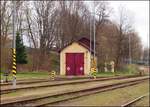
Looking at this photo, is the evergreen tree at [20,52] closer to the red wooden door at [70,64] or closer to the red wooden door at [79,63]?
the red wooden door at [70,64]

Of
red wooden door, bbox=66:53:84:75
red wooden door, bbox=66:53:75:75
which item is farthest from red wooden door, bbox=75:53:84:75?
red wooden door, bbox=66:53:75:75

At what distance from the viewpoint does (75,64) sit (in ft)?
195

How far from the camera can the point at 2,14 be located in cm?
6600

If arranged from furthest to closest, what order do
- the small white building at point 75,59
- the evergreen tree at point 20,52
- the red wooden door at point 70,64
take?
the evergreen tree at point 20,52 < the red wooden door at point 70,64 < the small white building at point 75,59

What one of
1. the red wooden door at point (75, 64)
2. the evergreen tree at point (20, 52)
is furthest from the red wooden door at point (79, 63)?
the evergreen tree at point (20, 52)

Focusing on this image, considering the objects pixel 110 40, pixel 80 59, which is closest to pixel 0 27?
pixel 80 59

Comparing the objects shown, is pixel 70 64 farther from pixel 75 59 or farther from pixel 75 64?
pixel 75 59

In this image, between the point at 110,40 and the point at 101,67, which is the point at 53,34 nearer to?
the point at 110,40

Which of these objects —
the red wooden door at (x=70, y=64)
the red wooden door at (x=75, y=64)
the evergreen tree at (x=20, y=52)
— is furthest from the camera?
the evergreen tree at (x=20, y=52)

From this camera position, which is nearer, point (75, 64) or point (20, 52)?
point (75, 64)

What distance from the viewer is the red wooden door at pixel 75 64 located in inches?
2283

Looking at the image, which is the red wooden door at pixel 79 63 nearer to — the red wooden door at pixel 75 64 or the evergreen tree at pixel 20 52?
the red wooden door at pixel 75 64

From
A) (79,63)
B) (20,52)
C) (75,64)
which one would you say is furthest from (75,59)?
(20,52)

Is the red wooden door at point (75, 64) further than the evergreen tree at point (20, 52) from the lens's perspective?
No
